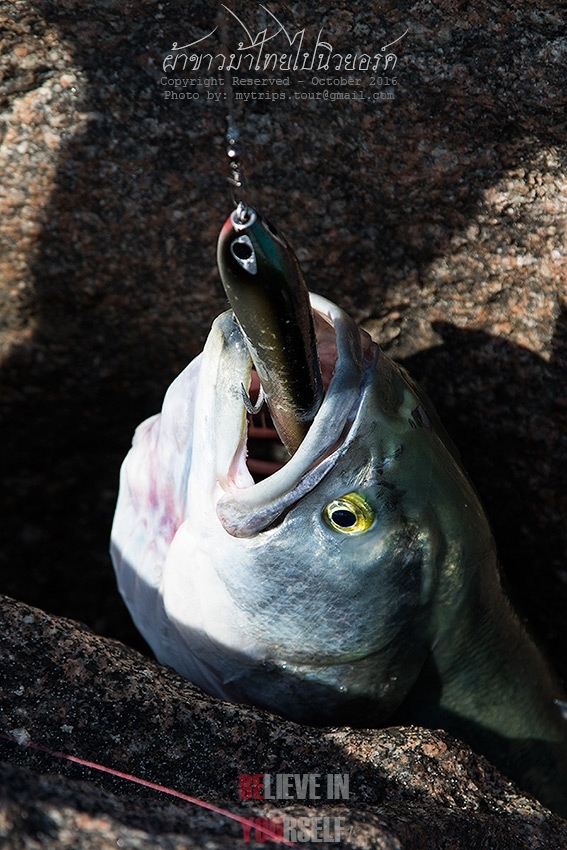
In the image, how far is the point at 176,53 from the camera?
84.9 inches

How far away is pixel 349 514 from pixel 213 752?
0.58 metres

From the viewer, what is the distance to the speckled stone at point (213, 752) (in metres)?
1.65

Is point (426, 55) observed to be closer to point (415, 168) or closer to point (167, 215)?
point (415, 168)

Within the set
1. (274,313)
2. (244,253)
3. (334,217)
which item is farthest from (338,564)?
(334,217)

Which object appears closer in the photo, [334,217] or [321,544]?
[321,544]

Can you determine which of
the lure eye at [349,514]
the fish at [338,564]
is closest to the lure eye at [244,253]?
the fish at [338,564]

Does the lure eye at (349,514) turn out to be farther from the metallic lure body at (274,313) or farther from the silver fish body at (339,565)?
the metallic lure body at (274,313)

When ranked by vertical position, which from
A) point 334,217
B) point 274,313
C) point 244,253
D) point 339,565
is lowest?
point 339,565

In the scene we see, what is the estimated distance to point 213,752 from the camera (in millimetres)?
1808

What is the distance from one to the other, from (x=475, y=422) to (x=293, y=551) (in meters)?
0.93

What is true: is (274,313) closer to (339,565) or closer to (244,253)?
(244,253)

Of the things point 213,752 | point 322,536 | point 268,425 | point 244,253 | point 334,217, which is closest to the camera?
point 244,253

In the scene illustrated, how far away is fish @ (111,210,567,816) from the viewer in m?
1.89

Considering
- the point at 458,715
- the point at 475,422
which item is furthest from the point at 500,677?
the point at 475,422
